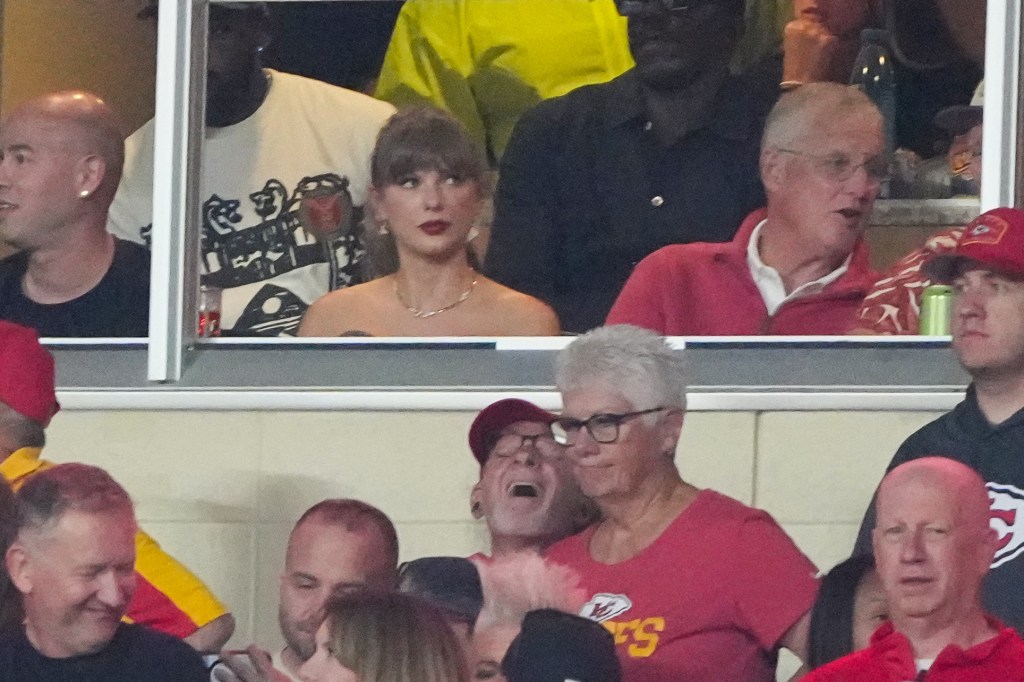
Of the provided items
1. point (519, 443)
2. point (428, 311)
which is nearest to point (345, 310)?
point (428, 311)

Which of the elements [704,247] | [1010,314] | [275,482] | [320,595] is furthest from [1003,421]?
[275,482]

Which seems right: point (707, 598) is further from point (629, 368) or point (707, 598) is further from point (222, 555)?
point (222, 555)

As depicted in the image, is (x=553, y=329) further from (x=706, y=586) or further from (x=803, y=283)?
(x=706, y=586)

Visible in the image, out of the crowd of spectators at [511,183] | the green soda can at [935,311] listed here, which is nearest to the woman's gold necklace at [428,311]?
the crowd of spectators at [511,183]

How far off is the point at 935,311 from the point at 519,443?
3.51 ft

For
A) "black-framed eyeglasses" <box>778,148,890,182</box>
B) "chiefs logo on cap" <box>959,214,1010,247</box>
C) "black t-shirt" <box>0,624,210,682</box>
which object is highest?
"black-framed eyeglasses" <box>778,148,890,182</box>

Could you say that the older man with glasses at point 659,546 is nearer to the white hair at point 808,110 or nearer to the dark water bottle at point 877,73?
the white hair at point 808,110

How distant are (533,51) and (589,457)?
1332 mm

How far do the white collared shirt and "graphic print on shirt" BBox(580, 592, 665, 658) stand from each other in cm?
107

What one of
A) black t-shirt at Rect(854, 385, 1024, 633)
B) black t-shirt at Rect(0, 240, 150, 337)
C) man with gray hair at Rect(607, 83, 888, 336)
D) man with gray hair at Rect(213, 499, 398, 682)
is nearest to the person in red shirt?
black t-shirt at Rect(854, 385, 1024, 633)

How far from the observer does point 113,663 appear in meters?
3.57

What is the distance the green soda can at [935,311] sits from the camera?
4.58m

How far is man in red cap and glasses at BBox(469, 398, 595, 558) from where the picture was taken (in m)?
4.04

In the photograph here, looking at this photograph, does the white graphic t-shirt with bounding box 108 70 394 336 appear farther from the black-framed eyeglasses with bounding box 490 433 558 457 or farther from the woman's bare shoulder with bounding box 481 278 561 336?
the black-framed eyeglasses with bounding box 490 433 558 457
